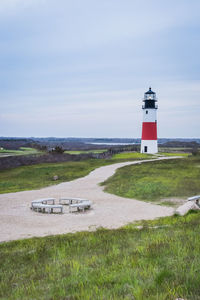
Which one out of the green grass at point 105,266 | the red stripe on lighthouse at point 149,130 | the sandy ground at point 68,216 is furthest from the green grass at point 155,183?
the red stripe on lighthouse at point 149,130

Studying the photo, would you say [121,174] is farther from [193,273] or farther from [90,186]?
[193,273]

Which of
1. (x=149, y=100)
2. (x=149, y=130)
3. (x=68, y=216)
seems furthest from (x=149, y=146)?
(x=68, y=216)

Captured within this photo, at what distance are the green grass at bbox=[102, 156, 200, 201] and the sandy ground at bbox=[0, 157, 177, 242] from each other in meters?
1.71

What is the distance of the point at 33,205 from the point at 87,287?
1027cm

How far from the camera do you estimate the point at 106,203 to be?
15.7 meters

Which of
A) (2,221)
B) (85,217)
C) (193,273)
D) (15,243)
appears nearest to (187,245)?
(193,273)

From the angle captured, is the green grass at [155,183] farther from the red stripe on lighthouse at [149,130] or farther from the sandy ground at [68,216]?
the red stripe on lighthouse at [149,130]

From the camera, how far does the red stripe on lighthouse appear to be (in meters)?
50.6

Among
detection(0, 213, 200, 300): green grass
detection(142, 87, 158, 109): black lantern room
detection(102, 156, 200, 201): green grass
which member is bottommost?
detection(102, 156, 200, 201): green grass

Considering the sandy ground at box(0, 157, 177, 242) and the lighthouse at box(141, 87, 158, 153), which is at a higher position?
the lighthouse at box(141, 87, 158, 153)

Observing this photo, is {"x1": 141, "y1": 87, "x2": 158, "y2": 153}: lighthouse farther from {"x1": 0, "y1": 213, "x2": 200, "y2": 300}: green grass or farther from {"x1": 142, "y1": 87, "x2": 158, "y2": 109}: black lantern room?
{"x1": 0, "y1": 213, "x2": 200, "y2": 300}: green grass

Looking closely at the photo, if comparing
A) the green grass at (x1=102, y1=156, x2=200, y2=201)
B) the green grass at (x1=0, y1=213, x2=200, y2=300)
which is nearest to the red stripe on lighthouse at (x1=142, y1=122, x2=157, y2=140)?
the green grass at (x1=102, y1=156, x2=200, y2=201)

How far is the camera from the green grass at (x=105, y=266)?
13.8 feet

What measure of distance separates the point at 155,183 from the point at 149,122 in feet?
100
